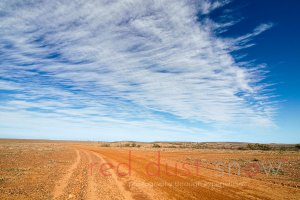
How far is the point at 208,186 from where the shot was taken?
1421 centimetres

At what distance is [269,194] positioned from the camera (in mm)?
12492

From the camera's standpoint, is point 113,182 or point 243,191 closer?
point 243,191

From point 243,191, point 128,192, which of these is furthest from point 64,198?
point 243,191

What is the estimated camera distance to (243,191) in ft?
42.7

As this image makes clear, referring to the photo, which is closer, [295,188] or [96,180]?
[295,188]

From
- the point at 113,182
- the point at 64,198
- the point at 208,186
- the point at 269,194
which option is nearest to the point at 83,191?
the point at 64,198

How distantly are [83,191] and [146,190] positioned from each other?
2.93 meters

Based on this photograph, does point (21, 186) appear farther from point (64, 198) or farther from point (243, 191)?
point (243, 191)

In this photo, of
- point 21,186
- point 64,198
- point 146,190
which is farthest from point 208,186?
point 21,186

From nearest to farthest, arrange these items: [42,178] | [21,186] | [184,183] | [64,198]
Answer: [64,198]
[21,186]
[184,183]
[42,178]

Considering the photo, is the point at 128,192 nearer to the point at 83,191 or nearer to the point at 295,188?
the point at 83,191

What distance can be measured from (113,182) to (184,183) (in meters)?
3.92

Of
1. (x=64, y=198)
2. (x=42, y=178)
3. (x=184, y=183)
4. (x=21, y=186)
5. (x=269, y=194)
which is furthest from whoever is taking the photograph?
(x=42, y=178)

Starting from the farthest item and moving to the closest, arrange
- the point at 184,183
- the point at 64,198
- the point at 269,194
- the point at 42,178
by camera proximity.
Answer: the point at 42,178 → the point at 184,183 → the point at 269,194 → the point at 64,198
